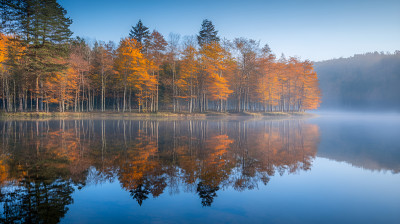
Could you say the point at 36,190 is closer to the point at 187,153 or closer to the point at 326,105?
the point at 187,153

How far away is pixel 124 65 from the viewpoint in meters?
37.9

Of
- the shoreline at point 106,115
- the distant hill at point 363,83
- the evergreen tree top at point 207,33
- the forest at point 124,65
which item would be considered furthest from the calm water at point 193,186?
the distant hill at point 363,83

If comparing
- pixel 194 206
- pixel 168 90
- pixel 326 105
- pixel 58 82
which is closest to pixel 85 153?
pixel 194 206

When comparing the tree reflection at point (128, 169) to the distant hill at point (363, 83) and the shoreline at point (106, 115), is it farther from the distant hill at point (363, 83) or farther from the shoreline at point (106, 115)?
the distant hill at point (363, 83)

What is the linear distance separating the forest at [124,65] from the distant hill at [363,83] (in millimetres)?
73670

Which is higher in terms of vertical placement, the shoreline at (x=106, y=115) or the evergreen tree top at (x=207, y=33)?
the evergreen tree top at (x=207, y=33)

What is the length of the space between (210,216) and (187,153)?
595 cm

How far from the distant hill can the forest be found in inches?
2900

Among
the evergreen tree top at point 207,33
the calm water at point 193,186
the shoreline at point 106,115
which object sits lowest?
the calm water at point 193,186

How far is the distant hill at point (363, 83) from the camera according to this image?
4060 inches

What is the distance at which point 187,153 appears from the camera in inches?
423

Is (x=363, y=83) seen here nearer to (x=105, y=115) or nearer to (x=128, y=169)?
(x=105, y=115)

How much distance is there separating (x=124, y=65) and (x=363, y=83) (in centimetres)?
12839

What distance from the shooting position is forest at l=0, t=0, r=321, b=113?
33.0 meters
